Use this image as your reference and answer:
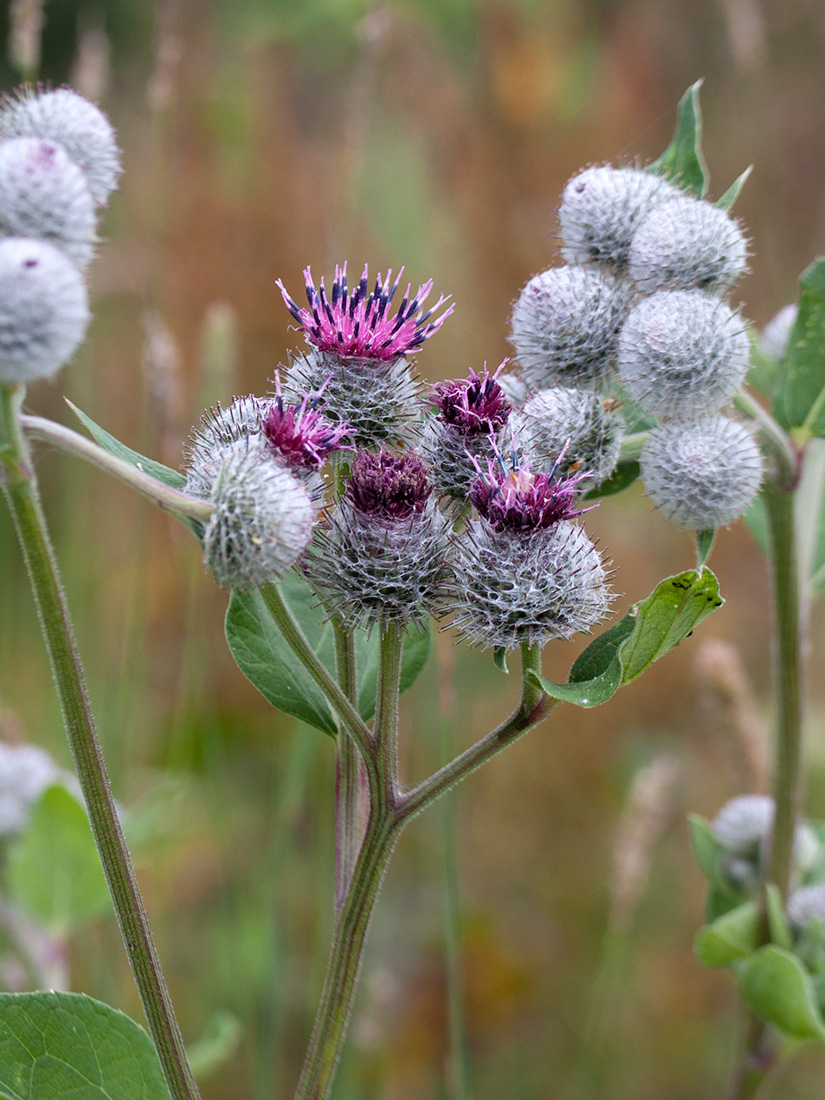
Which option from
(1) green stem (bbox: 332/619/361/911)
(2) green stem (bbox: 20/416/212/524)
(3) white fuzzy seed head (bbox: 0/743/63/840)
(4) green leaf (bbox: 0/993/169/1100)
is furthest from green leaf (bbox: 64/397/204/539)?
(3) white fuzzy seed head (bbox: 0/743/63/840)

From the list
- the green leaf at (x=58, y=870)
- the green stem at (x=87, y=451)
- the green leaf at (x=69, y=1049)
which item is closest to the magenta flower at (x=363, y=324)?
the green stem at (x=87, y=451)

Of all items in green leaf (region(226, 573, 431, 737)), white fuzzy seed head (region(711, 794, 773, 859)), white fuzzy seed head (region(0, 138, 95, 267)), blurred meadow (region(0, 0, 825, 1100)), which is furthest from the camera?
blurred meadow (region(0, 0, 825, 1100))

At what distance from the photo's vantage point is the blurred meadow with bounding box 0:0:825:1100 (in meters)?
3.46

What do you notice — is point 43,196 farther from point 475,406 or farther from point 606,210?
point 606,210

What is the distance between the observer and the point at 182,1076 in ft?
5.26

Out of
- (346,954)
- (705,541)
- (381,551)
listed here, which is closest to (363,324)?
(381,551)

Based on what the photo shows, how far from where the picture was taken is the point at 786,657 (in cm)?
247

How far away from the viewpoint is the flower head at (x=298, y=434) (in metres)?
1.76

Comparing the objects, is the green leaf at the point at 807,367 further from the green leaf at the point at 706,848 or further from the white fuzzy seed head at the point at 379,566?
the green leaf at the point at 706,848

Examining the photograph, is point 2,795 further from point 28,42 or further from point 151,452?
point 28,42

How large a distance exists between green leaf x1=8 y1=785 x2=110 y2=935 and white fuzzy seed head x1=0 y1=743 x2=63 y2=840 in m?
0.06

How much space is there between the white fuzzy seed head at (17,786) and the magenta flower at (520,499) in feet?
5.63

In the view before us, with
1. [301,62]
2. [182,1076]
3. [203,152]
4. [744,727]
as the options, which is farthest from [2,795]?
[301,62]

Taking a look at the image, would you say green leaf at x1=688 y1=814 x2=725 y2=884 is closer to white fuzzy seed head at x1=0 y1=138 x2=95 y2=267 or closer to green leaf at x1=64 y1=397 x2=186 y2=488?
green leaf at x1=64 y1=397 x2=186 y2=488
